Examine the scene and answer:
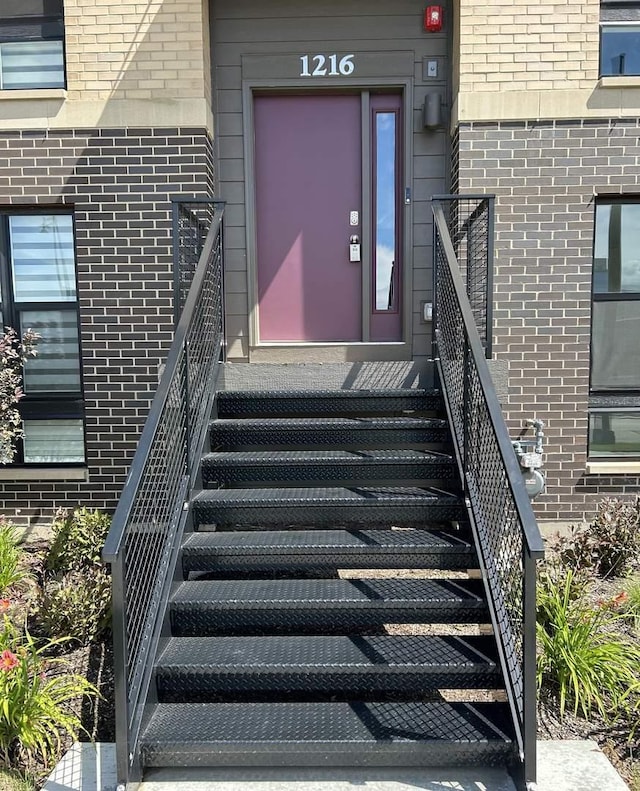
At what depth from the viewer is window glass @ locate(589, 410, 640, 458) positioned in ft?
Answer: 17.2

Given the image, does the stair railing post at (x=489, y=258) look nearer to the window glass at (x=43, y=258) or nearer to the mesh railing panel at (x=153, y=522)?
the mesh railing panel at (x=153, y=522)

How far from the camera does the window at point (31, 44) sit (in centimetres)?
503

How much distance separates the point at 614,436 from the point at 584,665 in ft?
8.63

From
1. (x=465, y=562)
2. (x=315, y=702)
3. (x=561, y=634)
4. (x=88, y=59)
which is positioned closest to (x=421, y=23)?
(x=88, y=59)

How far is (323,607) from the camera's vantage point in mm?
3084

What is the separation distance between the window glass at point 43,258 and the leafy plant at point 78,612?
2508 mm

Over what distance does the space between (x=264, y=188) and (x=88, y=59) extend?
5.10 ft

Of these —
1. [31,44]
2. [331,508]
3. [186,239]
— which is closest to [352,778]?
[331,508]

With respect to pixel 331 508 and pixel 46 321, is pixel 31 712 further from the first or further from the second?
pixel 46 321

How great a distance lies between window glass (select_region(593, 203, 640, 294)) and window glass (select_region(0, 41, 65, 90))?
4.27m

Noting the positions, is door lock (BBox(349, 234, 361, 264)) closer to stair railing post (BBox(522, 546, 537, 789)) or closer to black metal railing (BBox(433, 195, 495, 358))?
black metal railing (BBox(433, 195, 495, 358))

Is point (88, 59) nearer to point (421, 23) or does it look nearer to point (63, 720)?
point (421, 23)

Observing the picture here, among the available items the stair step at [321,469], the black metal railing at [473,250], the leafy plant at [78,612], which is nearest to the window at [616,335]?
the black metal railing at [473,250]

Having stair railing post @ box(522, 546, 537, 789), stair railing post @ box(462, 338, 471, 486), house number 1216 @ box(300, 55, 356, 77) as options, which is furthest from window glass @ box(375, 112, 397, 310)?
stair railing post @ box(522, 546, 537, 789)
